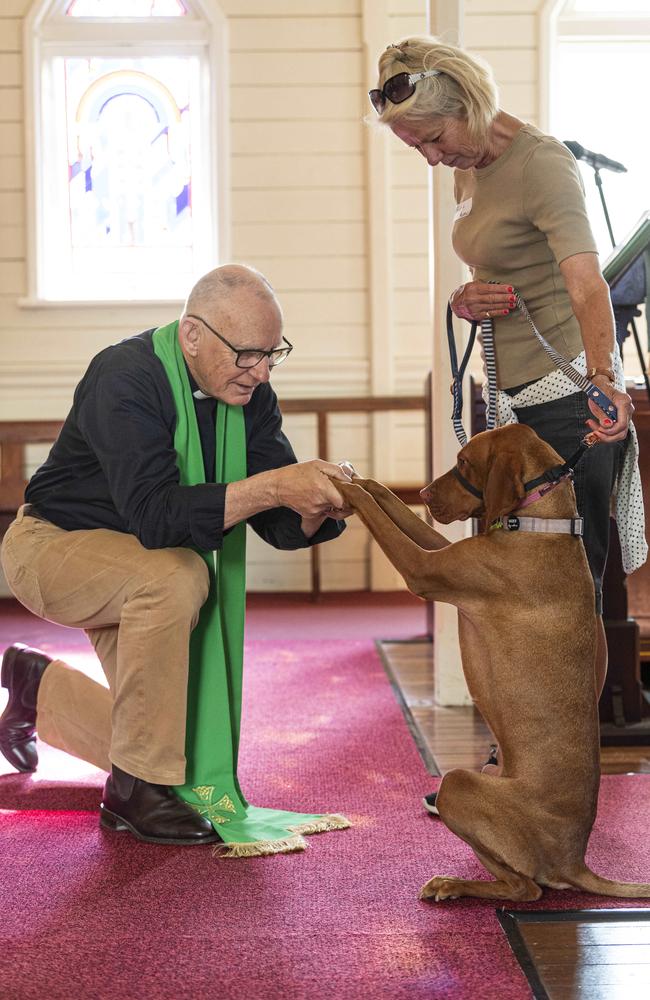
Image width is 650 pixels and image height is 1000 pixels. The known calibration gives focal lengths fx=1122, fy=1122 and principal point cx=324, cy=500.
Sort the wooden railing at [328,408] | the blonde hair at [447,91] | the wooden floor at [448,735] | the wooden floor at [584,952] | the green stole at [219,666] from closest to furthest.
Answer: the wooden floor at [584,952] → the blonde hair at [447,91] → the green stole at [219,666] → the wooden floor at [448,735] → the wooden railing at [328,408]

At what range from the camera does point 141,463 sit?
2.34 meters

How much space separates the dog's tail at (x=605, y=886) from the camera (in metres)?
1.95

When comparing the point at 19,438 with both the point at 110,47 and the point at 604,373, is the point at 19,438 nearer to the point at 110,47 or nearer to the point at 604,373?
the point at 110,47

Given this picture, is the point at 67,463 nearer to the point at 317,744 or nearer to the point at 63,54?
the point at 317,744

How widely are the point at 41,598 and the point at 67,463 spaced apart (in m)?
0.31

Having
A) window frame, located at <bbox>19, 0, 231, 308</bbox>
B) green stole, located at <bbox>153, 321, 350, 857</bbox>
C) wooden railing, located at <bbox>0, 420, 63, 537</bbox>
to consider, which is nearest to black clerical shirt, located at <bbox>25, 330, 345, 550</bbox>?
green stole, located at <bbox>153, 321, 350, 857</bbox>

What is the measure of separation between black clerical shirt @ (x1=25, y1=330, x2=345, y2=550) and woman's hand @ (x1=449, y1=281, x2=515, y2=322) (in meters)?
0.53

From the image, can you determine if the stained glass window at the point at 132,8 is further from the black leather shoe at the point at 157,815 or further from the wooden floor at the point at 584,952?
the wooden floor at the point at 584,952

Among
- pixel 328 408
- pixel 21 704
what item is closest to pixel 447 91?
pixel 21 704

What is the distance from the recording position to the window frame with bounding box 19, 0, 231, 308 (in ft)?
19.5

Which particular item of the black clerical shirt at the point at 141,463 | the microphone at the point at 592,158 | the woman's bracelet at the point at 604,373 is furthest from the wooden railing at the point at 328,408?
the woman's bracelet at the point at 604,373

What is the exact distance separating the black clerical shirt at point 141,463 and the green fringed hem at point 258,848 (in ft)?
2.00

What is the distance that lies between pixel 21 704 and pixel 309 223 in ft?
12.7

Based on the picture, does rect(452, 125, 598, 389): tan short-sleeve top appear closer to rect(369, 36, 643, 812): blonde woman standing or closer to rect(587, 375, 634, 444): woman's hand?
rect(369, 36, 643, 812): blonde woman standing
